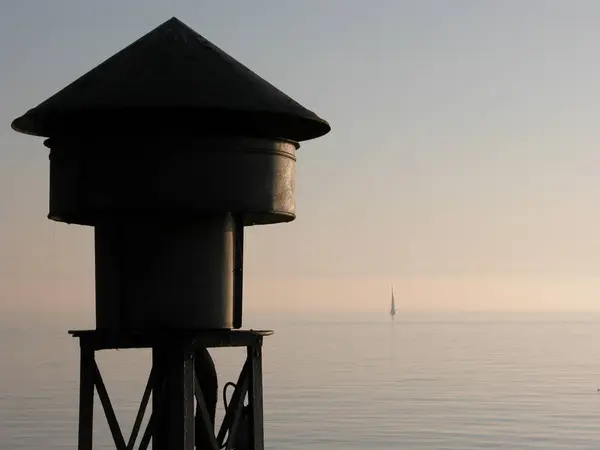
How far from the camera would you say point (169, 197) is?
1225cm

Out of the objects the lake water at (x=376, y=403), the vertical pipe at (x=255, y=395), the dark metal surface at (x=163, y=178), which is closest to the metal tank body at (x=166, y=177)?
the dark metal surface at (x=163, y=178)

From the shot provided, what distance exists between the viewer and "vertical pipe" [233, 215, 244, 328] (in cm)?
1276

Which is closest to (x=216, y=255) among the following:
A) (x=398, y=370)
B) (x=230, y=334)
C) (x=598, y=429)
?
(x=230, y=334)

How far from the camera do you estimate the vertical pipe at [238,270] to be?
12758mm

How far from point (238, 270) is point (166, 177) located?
1204mm

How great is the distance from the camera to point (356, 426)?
57.5m

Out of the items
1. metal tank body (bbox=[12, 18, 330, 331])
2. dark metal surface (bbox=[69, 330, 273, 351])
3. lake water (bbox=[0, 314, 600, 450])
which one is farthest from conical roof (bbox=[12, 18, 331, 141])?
lake water (bbox=[0, 314, 600, 450])

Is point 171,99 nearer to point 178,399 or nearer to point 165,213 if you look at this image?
point 165,213

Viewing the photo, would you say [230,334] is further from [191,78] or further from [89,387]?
[191,78]

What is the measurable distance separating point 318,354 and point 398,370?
31.6m

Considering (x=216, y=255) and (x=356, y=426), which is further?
(x=356, y=426)

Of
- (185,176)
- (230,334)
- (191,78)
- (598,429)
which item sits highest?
(191,78)

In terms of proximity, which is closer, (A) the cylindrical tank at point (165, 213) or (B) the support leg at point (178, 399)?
(B) the support leg at point (178, 399)

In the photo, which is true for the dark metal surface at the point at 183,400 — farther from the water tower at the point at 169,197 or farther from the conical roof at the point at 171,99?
the conical roof at the point at 171,99
